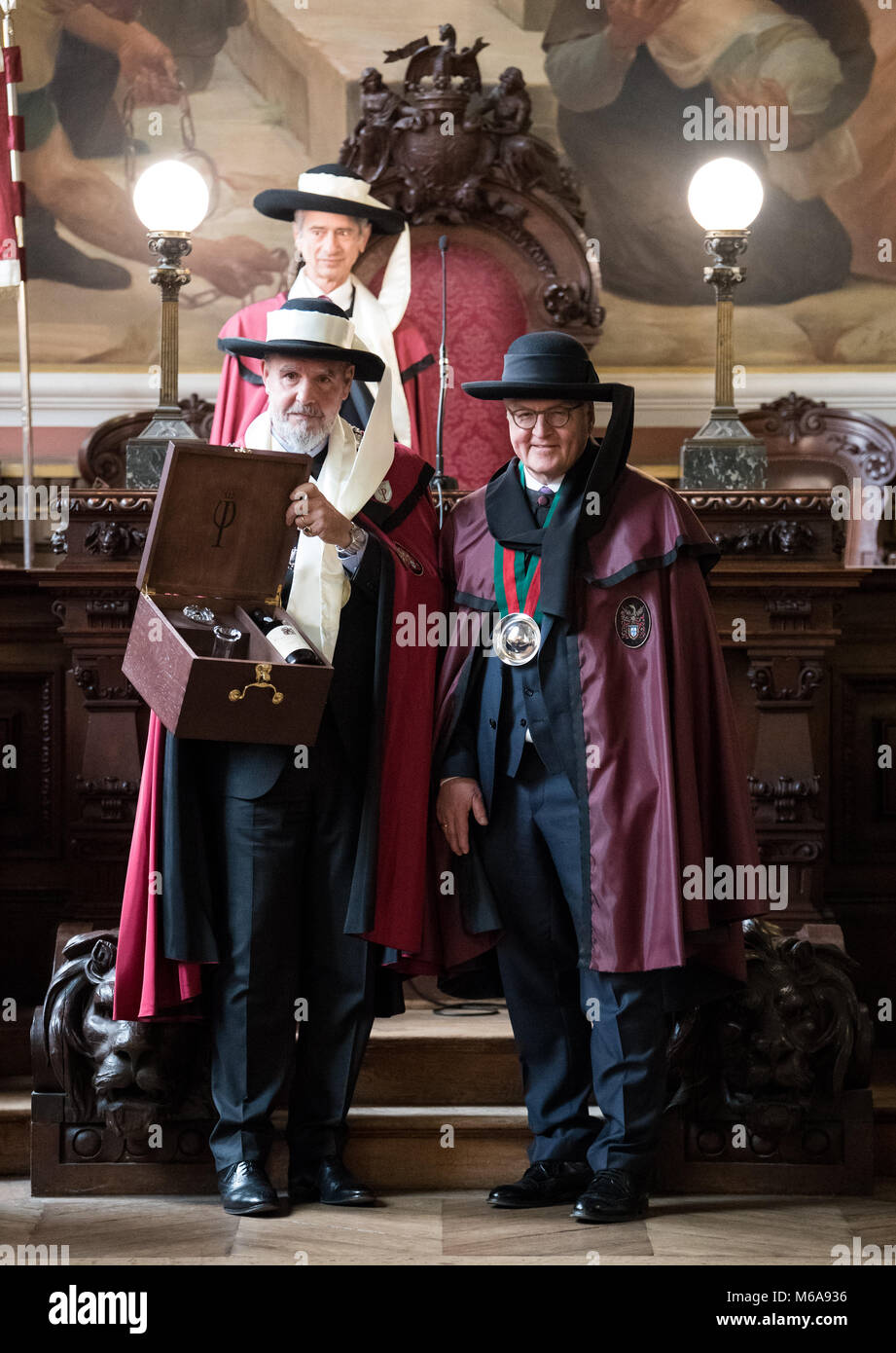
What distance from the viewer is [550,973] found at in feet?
11.5

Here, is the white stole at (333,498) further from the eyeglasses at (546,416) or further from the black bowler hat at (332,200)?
the black bowler hat at (332,200)

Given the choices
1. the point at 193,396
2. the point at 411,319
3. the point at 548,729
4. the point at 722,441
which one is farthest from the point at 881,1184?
the point at 193,396

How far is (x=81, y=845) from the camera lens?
4305mm

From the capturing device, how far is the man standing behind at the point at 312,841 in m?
3.37

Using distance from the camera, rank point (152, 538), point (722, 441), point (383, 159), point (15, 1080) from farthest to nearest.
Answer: point (383, 159) → point (722, 441) → point (15, 1080) → point (152, 538)

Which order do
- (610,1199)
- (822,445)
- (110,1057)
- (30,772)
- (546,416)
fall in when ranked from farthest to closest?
1. (822,445)
2. (30,772)
3. (110,1057)
4. (546,416)
5. (610,1199)

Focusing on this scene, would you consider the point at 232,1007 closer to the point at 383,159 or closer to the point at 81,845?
the point at 81,845

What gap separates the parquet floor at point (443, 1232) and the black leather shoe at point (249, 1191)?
0.02 meters

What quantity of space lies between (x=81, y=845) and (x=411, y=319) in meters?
2.20

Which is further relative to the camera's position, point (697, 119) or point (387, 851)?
point (697, 119)

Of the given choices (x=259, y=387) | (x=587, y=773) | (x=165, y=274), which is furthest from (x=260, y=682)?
(x=165, y=274)

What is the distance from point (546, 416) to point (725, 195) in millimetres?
1588

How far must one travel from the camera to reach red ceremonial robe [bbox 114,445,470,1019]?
3.39 metres

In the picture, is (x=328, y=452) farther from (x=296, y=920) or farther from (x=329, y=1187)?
(x=329, y=1187)
